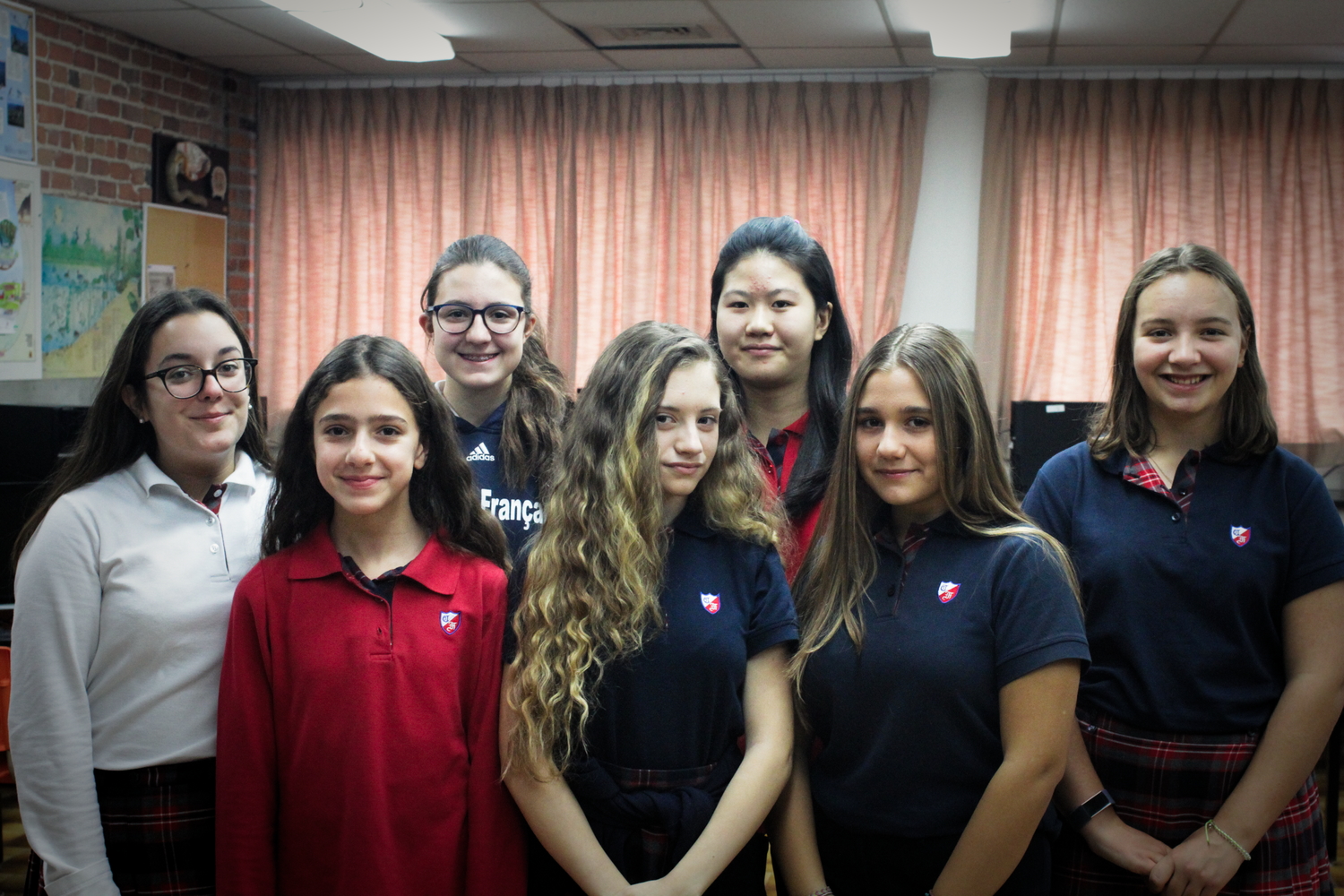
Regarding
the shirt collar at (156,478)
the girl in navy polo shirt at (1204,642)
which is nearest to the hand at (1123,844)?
the girl in navy polo shirt at (1204,642)

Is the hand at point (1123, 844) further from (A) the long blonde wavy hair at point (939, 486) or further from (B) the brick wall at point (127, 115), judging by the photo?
(B) the brick wall at point (127, 115)

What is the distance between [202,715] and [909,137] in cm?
432

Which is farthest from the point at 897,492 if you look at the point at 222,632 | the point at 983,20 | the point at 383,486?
the point at 983,20

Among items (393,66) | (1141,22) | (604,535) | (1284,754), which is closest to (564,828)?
(604,535)

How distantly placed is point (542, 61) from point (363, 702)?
4128 millimetres

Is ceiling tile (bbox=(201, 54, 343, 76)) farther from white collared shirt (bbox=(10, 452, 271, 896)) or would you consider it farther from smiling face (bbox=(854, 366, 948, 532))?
smiling face (bbox=(854, 366, 948, 532))

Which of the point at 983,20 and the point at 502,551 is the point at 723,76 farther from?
the point at 502,551

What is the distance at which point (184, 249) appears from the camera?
16.8 ft

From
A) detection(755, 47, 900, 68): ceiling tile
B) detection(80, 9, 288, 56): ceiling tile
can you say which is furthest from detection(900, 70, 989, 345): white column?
detection(80, 9, 288, 56): ceiling tile

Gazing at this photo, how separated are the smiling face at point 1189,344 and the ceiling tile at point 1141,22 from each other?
270 centimetres

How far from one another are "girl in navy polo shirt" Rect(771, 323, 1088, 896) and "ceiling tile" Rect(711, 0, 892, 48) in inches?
112

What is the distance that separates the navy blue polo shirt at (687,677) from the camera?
1.52 m

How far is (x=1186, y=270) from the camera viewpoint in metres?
1.68

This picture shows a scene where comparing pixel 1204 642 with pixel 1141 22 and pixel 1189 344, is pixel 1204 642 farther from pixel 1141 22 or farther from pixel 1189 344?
pixel 1141 22
